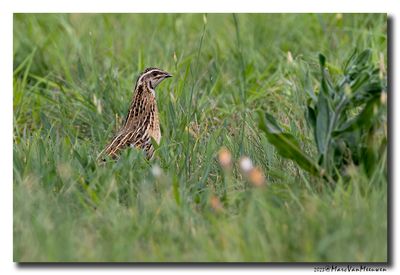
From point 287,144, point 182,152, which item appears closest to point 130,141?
point 182,152

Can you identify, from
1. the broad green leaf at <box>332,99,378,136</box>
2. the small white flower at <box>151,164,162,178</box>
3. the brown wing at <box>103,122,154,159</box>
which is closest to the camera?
the broad green leaf at <box>332,99,378,136</box>

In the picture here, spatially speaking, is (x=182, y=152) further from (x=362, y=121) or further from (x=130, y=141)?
(x=362, y=121)

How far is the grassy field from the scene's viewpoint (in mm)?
6039

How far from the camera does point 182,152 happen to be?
763 centimetres

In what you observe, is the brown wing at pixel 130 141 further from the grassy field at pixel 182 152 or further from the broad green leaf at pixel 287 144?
the broad green leaf at pixel 287 144

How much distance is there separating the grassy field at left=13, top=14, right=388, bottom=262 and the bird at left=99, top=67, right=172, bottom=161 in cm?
17

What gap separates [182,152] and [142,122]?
2.60ft

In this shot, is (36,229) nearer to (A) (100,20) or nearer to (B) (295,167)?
(B) (295,167)

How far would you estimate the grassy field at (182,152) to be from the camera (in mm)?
6039

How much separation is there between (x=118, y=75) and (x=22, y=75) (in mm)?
1362

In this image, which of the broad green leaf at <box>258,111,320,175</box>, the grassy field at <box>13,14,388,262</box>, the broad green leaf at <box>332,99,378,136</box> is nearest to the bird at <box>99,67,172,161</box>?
the grassy field at <box>13,14,388,262</box>

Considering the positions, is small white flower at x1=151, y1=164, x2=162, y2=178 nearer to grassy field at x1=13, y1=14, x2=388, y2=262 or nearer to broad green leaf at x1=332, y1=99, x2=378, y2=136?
grassy field at x1=13, y1=14, x2=388, y2=262

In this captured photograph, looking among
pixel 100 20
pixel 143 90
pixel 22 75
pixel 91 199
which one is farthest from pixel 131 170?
pixel 100 20
